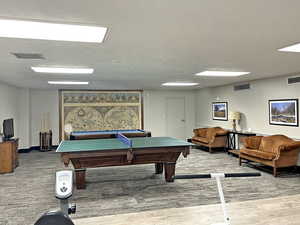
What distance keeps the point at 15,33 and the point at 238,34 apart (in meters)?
2.31

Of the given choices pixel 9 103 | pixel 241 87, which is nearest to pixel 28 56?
pixel 9 103

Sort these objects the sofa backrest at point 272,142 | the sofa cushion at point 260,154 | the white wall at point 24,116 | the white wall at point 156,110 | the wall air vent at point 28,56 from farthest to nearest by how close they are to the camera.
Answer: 1. the white wall at point 156,110
2. the white wall at point 24,116
3. the sofa backrest at point 272,142
4. the sofa cushion at point 260,154
5. the wall air vent at point 28,56

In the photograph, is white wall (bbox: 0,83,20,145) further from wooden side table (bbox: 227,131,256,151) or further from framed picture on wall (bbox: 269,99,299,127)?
framed picture on wall (bbox: 269,99,299,127)

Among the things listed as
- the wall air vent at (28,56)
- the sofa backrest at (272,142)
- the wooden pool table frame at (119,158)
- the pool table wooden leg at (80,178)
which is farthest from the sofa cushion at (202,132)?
the wall air vent at (28,56)

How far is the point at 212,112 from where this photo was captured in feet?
30.5

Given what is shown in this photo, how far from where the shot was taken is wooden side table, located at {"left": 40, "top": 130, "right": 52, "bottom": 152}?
8.65m

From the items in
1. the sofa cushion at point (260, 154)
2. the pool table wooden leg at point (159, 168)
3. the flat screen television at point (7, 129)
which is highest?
the flat screen television at point (7, 129)

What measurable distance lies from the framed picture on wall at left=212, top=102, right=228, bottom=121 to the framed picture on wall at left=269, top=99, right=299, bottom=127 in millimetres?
2105

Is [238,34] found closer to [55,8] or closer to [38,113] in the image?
[55,8]

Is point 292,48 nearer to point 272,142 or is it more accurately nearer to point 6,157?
point 272,142

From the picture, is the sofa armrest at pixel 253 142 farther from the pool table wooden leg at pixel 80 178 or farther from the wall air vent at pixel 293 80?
the pool table wooden leg at pixel 80 178

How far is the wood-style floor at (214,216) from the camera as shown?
291 cm

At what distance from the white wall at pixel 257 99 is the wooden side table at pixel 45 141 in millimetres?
6139

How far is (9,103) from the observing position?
24.0 ft
